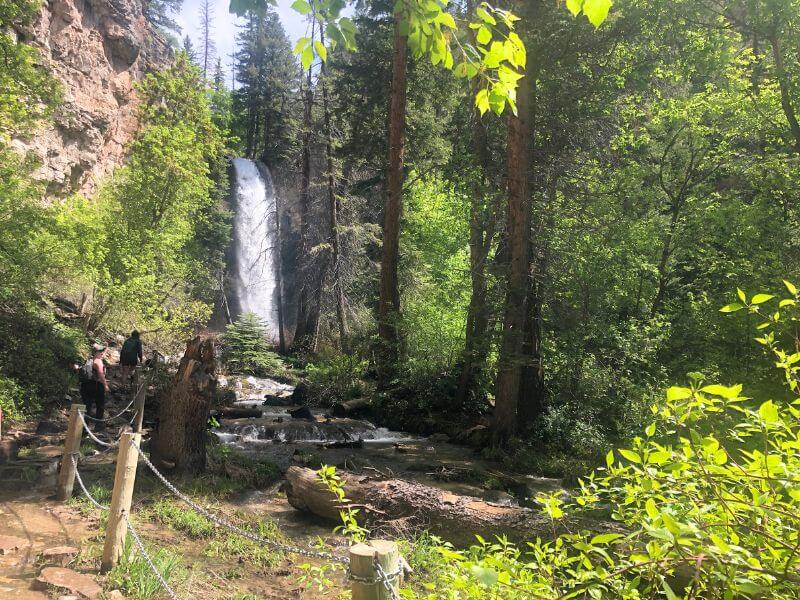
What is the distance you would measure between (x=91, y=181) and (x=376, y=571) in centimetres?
2796

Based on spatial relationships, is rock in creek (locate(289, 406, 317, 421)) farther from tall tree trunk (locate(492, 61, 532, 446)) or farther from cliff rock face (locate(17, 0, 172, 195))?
cliff rock face (locate(17, 0, 172, 195))

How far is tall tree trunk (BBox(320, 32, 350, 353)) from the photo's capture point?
21.5 meters

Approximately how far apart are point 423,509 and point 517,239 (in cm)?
628

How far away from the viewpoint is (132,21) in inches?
1182

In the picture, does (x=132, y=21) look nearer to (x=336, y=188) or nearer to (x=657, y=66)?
(x=336, y=188)

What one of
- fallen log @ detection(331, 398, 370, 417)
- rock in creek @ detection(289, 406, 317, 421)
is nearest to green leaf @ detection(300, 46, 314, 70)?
rock in creek @ detection(289, 406, 317, 421)

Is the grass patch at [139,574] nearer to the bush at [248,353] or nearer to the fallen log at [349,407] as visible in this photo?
the fallen log at [349,407]

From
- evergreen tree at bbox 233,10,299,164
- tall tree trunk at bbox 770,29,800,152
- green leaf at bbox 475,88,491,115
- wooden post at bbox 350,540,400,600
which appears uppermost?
evergreen tree at bbox 233,10,299,164

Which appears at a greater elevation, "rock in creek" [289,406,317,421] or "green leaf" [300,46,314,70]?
"green leaf" [300,46,314,70]

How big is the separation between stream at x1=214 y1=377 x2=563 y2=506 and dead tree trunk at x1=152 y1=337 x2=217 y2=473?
217cm

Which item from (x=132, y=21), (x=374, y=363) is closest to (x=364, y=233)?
(x=374, y=363)

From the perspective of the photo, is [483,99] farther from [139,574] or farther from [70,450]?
[70,450]

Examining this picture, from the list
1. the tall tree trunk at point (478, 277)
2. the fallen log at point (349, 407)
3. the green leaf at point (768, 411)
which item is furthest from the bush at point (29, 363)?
the green leaf at point (768, 411)

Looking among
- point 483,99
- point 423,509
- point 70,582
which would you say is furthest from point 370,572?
point 423,509
